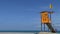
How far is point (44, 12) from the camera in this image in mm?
27297

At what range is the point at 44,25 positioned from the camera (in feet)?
93.6

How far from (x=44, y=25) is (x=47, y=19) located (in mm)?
1236

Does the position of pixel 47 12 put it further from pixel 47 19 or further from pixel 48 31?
pixel 48 31

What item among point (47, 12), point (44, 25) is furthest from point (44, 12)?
point (44, 25)

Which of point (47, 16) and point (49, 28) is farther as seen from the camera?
point (49, 28)

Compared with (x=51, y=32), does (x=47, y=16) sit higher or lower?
higher

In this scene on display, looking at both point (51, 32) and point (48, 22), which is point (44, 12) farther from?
point (51, 32)

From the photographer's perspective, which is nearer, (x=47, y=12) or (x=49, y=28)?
(x=47, y=12)

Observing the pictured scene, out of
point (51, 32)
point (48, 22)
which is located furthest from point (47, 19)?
point (51, 32)

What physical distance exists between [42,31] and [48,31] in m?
1.00

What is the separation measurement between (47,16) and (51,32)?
9.37 feet

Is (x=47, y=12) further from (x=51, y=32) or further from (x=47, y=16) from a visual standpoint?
(x=51, y=32)

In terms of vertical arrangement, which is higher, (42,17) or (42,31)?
(42,17)

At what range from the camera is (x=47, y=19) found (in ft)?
90.8
